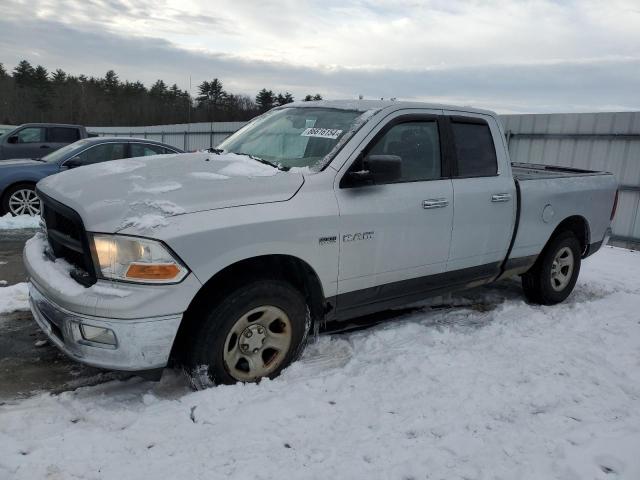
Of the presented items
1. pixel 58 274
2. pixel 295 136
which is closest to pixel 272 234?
pixel 295 136

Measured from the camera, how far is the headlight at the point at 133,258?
2.80 m

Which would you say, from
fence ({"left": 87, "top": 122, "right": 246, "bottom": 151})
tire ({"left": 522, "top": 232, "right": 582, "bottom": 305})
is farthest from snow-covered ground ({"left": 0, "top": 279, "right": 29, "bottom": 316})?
fence ({"left": 87, "top": 122, "right": 246, "bottom": 151})

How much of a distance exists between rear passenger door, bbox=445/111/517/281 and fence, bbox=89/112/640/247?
613cm

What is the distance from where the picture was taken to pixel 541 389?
3486 millimetres

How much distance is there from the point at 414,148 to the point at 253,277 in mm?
1779

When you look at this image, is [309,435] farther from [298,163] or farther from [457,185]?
[457,185]

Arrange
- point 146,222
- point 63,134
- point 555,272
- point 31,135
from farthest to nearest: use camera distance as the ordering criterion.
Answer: point 63,134 < point 31,135 < point 555,272 < point 146,222

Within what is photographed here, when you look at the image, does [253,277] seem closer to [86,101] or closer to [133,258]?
[133,258]

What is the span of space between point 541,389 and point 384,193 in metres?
1.71

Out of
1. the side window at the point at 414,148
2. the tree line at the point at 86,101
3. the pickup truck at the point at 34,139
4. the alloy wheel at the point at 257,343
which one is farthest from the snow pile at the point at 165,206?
the tree line at the point at 86,101

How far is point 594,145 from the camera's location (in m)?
10.0

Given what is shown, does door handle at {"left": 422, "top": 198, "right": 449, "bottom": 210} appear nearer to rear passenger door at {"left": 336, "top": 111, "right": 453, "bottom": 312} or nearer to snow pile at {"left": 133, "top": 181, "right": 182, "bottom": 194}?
rear passenger door at {"left": 336, "top": 111, "right": 453, "bottom": 312}

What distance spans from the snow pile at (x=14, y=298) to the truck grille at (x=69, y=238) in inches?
61.1

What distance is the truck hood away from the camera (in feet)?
9.39
